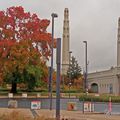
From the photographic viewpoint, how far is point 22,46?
63.1 metres

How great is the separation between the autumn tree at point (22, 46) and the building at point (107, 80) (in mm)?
41349

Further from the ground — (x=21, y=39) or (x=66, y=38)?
(x=66, y=38)

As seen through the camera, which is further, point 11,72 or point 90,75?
point 90,75

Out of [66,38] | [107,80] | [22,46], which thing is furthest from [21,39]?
[66,38]

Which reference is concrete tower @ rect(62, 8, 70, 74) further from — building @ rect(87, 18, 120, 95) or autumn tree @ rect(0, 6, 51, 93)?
autumn tree @ rect(0, 6, 51, 93)

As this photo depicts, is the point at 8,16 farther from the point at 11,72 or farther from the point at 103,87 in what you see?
the point at 103,87

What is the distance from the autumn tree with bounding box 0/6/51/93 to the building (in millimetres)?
41349

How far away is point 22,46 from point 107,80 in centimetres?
5707

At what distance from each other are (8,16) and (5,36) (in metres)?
3.22

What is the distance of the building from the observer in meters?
108

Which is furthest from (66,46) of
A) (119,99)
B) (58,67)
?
(58,67)

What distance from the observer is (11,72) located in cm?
6469

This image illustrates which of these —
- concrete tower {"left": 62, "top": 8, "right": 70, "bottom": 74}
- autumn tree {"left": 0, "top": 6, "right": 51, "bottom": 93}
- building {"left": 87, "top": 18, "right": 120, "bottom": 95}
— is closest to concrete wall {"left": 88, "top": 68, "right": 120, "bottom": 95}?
building {"left": 87, "top": 18, "right": 120, "bottom": 95}

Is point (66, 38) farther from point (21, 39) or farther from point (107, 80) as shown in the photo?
point (21, 39)
